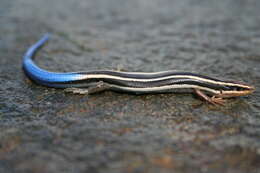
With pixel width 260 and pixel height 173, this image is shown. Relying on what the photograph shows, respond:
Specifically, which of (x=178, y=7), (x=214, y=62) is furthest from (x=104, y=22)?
(x=214, y=62)

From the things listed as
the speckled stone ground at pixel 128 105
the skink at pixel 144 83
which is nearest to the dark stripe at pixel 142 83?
the skink at pixel 144 83

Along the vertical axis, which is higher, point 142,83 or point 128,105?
point 142,83

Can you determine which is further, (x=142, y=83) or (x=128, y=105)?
(x=142, y=83)

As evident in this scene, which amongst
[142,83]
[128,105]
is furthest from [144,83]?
[128,105]

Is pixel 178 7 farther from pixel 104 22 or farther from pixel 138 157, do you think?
pixel 138 157

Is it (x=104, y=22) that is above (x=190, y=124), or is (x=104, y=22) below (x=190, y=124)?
above

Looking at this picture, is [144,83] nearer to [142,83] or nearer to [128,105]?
[142,83]
